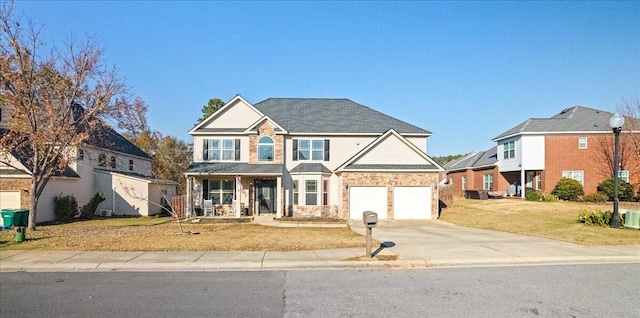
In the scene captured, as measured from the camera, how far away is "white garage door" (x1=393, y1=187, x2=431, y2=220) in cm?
2416

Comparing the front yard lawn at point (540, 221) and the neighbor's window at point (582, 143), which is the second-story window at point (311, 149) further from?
the neighbor's window at point (582, 143)

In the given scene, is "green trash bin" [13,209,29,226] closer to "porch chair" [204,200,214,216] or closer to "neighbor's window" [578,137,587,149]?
"porch chair" [204,200,214,216]

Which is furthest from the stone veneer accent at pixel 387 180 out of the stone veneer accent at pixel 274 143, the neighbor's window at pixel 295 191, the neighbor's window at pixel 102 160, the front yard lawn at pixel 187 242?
the neighbor's window at pixel 102 160

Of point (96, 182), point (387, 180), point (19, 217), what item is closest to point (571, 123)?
point (387, 180)

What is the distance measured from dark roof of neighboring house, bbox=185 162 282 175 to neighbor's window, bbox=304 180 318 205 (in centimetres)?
230

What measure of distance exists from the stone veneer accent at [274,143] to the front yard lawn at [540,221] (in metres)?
11.6

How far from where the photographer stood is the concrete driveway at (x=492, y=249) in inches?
434

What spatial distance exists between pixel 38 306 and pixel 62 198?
819 inches

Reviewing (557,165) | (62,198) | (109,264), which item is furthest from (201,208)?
(557,165)

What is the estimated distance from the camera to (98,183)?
28281mm

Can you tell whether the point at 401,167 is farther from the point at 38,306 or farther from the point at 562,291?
the point at 38,306

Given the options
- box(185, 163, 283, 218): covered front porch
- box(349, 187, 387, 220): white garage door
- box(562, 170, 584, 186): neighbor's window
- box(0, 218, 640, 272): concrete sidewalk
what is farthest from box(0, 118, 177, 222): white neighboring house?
box(562, 170, 584, 186): neighbor's window

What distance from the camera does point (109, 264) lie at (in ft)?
33.2

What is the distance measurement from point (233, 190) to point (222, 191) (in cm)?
76
